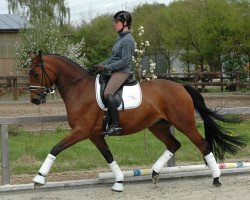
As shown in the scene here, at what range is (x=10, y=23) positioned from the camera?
1906 inches

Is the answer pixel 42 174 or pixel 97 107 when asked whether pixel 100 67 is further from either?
pixel 42 174

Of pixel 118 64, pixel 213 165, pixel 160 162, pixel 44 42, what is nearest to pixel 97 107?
pixel 118 64

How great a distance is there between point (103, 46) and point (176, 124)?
33466mm

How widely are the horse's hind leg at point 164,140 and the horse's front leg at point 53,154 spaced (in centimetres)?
136

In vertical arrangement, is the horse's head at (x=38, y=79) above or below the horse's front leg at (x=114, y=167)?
above

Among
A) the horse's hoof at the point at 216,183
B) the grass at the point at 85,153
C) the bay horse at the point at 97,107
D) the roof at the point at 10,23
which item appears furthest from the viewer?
the roof at the point at 10,23

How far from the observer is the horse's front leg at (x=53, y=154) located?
676 cm

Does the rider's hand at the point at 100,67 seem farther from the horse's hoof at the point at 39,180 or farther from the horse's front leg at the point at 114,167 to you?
the horse's hoof at the point at 39,180

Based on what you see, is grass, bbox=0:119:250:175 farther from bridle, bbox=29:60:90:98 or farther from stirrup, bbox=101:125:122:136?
stirrup, bbox=101:125:122:136

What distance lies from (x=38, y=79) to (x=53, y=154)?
113 cm

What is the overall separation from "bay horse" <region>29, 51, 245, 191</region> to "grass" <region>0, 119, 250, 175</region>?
6.09ft

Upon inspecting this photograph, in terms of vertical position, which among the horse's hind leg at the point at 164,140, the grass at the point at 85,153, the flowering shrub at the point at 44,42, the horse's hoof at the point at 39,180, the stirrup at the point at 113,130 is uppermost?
the flowering shrub at the point at 44,42

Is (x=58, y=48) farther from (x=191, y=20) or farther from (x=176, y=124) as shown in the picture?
(x=176, y=124)

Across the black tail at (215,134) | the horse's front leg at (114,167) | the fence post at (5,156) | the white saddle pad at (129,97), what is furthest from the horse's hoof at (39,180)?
the black tail at (215,134)
